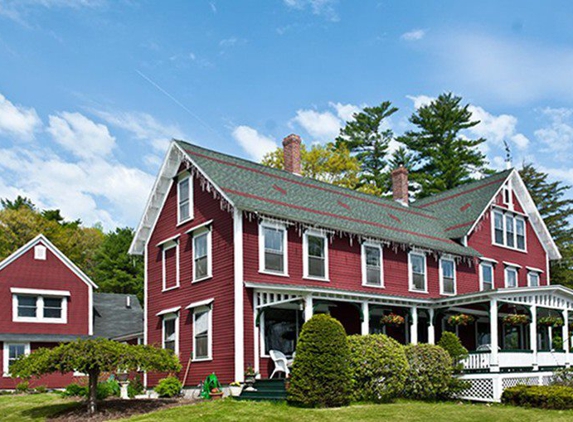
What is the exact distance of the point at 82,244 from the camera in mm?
58844

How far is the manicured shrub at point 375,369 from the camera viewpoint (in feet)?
61.4

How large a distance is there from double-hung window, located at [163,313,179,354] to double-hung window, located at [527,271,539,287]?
1814 cm

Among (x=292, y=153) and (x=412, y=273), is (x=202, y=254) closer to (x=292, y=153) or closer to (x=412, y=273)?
(x=292, y=153)

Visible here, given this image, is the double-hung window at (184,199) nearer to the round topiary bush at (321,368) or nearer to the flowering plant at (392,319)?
the flowering plant at (392,319)

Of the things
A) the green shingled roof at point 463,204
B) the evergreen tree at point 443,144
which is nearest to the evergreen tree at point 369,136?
the evergreen tree at point 443,144

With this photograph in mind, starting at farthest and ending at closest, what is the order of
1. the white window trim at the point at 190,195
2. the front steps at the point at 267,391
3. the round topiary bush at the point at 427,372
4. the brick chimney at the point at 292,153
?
the brick chimney at the point at 292,153 → the white window trim at the point at 190,195 → the round topiary bush at the point at 427,372 → the front steps at the point at 267,391

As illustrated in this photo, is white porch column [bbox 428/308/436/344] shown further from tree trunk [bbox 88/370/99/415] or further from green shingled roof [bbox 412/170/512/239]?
tree trunk [bbox 88/370/99/415]

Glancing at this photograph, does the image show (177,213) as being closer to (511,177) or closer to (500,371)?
→ (500,371)

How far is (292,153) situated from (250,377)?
1156 cm

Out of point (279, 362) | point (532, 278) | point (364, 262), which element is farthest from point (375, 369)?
point (532, 278)

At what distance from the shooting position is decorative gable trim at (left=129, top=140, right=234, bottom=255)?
82.7 ft

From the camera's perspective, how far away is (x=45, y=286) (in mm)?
33469

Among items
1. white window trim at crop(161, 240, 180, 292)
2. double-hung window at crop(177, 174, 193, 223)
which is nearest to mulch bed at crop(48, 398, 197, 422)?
white window trim at crop(161, 240, 180, 292)

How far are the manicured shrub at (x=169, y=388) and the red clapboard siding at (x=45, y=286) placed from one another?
12281 millimetres
